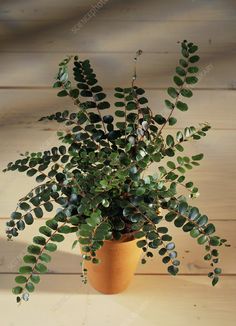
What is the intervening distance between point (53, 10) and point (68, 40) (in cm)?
20

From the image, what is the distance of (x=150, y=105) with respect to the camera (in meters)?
1.20

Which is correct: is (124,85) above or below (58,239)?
above

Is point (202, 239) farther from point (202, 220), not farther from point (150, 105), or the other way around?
point (150, 105)

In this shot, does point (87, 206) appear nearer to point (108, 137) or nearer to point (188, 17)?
point (108, 137)

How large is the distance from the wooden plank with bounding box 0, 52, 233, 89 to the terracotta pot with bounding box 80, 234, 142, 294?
63cm

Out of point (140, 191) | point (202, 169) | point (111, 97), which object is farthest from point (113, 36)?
point (140, 191)

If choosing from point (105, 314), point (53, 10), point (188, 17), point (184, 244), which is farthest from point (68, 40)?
point (105, 314)

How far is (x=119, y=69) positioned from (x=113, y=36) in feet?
0.59

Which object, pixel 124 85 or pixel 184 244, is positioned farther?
pixel 124 85

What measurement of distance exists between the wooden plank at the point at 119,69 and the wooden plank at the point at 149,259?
1.67 feet

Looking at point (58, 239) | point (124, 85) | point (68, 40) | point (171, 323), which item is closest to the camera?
point (58, 239)

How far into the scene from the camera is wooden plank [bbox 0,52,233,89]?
50.4 inches

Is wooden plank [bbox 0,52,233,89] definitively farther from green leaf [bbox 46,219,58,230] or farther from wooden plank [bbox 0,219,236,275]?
green leaf [bbox 46,219,58,230]

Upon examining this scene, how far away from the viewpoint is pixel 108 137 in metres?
0.69
